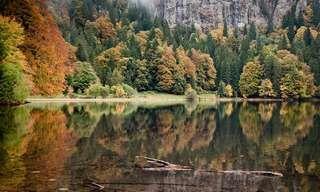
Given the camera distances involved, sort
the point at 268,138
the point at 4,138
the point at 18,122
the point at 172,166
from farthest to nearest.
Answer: the point at 18,122, the point at 268,138, the point at 4,138, the point at 172,166

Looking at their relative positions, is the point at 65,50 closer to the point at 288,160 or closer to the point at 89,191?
the point at 288,160

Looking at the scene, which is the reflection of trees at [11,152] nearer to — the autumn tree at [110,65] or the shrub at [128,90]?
the shrub at [128,90]

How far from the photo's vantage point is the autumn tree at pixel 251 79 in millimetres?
168750

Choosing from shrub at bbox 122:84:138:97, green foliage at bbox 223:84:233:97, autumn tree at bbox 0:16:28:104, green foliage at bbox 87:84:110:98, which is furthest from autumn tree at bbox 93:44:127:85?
autumn tree at bbox 0:16:28:104

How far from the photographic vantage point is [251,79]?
168875 mm

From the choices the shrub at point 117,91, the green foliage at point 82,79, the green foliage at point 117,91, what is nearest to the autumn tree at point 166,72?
the green foliage at point 117,91

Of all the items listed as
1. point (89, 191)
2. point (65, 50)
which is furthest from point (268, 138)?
point (65, 50)

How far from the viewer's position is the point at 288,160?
28859mm

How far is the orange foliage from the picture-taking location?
59.9 m

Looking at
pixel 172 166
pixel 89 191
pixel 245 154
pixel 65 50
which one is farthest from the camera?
pixel 65 50

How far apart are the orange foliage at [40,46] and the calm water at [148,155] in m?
13.1

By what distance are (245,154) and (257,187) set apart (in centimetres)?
1018

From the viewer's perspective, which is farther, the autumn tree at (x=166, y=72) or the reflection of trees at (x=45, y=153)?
the autumn tree at (x=166, y=72)

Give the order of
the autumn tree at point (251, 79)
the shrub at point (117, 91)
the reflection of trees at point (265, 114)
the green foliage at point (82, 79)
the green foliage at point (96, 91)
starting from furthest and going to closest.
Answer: the autumn tree at point (251, 79) → the shrub at point (117, 91) → the green foliage at point (82, 79) → the green foliage at point (96, 91) → the reflection of trees at point (265, 114)
